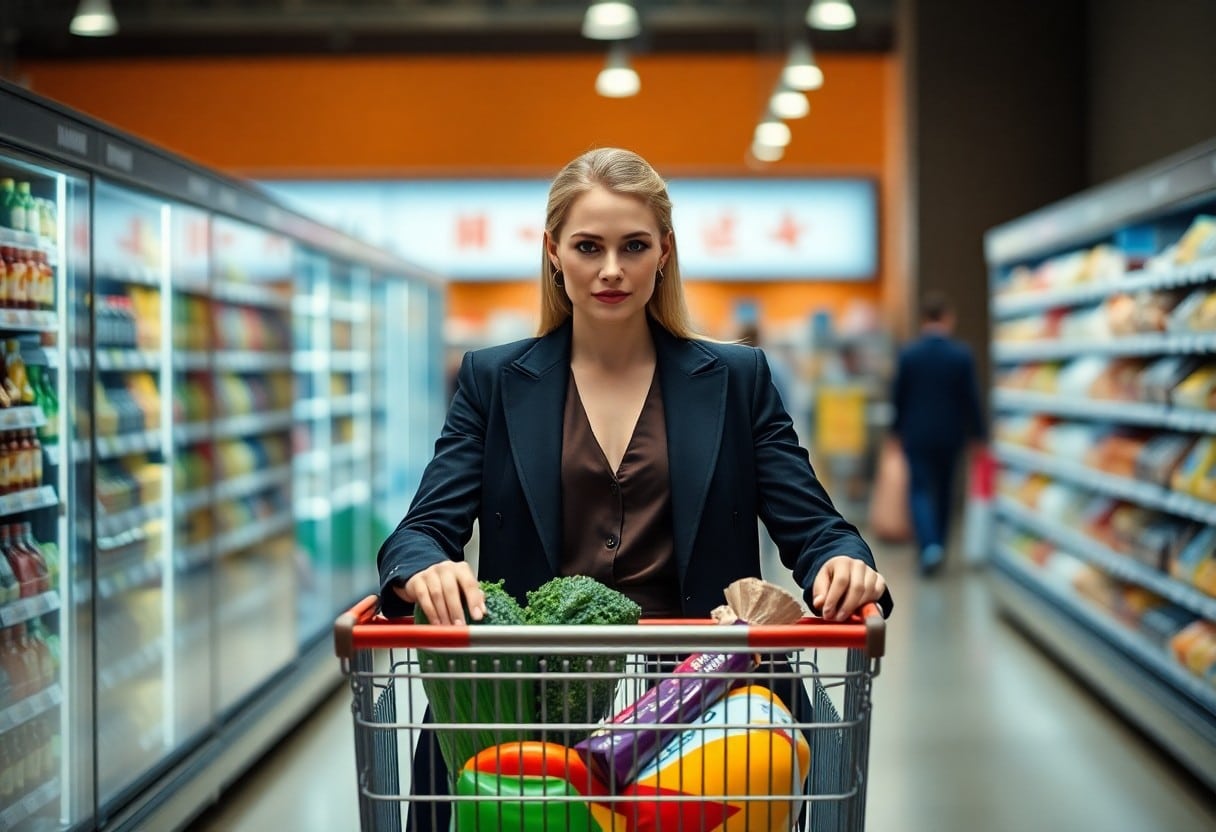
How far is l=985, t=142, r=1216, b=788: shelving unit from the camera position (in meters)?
4.86

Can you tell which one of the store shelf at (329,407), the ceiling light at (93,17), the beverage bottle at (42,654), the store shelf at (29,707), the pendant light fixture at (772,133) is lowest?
the store shelf at (29,707)

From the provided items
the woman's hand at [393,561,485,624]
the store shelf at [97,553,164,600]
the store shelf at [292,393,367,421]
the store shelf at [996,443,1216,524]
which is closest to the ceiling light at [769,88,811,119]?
the store shelf at [996,443,1216,524]

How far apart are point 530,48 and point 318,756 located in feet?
38.7

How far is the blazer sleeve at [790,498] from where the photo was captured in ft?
6.76

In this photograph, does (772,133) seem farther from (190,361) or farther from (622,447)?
(622,447)

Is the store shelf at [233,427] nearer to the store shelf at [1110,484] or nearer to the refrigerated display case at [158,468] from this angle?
the refrigerated display case at [158,468]

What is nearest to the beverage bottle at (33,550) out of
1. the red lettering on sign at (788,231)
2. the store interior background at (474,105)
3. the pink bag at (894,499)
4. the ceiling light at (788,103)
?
the pink bag at (894,499)

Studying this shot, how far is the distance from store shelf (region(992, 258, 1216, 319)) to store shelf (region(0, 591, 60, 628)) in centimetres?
379

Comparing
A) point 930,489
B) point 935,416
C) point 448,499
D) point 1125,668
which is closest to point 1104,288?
point 1125,668

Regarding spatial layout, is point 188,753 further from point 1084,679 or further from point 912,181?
point 912,181

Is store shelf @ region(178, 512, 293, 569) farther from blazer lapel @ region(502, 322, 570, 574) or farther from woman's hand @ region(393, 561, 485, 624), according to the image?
woman's hand @ region(393, 561, 485, 624)

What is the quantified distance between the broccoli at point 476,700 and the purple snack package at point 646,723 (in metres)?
0.10

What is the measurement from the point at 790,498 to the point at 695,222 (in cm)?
1317

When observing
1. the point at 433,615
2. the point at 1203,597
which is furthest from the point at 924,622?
the point at 433,615
